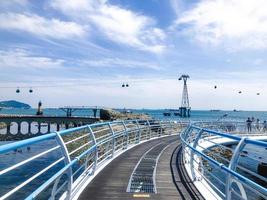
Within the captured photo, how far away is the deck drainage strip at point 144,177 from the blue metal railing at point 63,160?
1178mm

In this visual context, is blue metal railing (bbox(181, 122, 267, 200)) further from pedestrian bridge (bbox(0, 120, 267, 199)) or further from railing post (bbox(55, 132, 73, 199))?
railing post (bbox(55, 132, 73, 199))

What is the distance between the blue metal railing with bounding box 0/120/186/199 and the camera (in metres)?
5.39

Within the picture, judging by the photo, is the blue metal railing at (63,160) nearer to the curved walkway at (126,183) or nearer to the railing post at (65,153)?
the railing post at (65,153)

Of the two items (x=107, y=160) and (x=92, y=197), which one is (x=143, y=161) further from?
(x=92, y=197)

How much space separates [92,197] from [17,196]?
13907 mm

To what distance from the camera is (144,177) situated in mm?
11891

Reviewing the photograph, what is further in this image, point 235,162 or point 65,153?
point 65,153

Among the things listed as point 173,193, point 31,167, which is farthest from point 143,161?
point 31,167

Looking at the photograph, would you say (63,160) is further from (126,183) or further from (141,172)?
(141,172)

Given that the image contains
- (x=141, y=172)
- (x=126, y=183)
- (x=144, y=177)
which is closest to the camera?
(x=126, y=183)

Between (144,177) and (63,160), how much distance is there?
13.8 feet

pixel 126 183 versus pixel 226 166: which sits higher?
pixel 226 166

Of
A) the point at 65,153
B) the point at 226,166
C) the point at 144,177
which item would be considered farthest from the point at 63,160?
the point at 144,177

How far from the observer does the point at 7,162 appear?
35.5 meters
